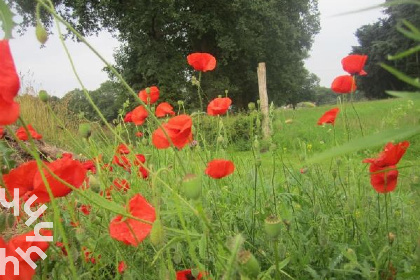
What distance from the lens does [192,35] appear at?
1416 cm

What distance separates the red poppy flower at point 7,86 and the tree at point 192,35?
38.5ft

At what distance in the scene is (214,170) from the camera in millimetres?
1043

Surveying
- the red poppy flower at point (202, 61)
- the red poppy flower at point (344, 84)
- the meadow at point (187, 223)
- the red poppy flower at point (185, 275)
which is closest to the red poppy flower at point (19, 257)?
the meadow at point (187, 223)

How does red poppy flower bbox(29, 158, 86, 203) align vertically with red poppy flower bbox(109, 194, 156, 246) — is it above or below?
above

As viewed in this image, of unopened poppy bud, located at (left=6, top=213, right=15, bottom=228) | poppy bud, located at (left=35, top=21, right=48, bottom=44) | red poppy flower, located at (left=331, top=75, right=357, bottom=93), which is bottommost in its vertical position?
unopened poppy bud, located at (left=6, top=213, right=15, bottom=228)

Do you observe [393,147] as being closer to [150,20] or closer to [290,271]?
[290,271]

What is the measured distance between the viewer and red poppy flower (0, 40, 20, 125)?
428 millimetres

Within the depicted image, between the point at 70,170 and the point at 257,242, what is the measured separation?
2.21 ft

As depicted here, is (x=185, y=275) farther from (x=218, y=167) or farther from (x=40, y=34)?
(x=40, y=34)

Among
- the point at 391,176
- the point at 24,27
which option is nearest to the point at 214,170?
the point at 391,176

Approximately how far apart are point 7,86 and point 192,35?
14129 millimetres

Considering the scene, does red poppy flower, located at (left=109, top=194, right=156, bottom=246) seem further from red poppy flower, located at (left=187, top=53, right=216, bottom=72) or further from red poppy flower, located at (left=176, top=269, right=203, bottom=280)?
red poppy flower, located at (left=187, top=53, right=216, bottom=72)

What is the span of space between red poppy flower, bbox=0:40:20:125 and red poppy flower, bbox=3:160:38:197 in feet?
0.84

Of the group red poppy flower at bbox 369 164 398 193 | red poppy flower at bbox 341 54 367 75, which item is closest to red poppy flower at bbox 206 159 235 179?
red poppy flower at bbox 369 164 398 193
